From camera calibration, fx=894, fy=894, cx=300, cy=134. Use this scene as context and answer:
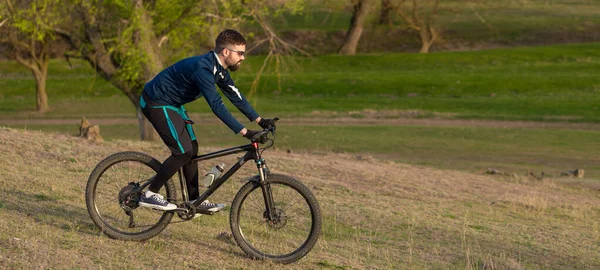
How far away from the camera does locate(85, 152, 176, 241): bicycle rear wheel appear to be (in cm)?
768

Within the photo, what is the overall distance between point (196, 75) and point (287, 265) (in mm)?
1737

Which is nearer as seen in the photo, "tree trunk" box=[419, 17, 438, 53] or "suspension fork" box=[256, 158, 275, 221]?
"suspension fork" box=[256, 158, 275, 221]

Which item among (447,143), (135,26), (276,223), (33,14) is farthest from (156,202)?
(447,143)

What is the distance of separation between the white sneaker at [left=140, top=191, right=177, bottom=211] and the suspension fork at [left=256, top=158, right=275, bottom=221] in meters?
0.81

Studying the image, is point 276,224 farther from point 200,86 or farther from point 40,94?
point 40,94

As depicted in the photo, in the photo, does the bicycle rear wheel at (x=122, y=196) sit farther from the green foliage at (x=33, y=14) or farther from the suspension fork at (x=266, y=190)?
the green foliage at (x=33, y=14)

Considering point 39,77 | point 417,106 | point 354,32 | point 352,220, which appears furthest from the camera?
point 354,32

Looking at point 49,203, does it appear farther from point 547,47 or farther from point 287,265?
point 547,47

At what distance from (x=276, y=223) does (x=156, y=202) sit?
1030mm

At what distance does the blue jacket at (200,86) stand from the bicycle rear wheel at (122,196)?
67 cm

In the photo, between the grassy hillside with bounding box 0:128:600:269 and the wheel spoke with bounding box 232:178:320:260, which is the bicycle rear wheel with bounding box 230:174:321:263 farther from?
the grassy hillside with bounding box 0:128:600:269

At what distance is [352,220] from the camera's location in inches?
410

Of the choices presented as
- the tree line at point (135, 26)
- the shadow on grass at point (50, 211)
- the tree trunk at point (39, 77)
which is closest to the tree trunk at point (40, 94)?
the tree trunk at point (39, 77)

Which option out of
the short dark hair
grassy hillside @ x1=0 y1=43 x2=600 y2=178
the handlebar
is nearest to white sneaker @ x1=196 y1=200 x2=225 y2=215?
the handlebar
